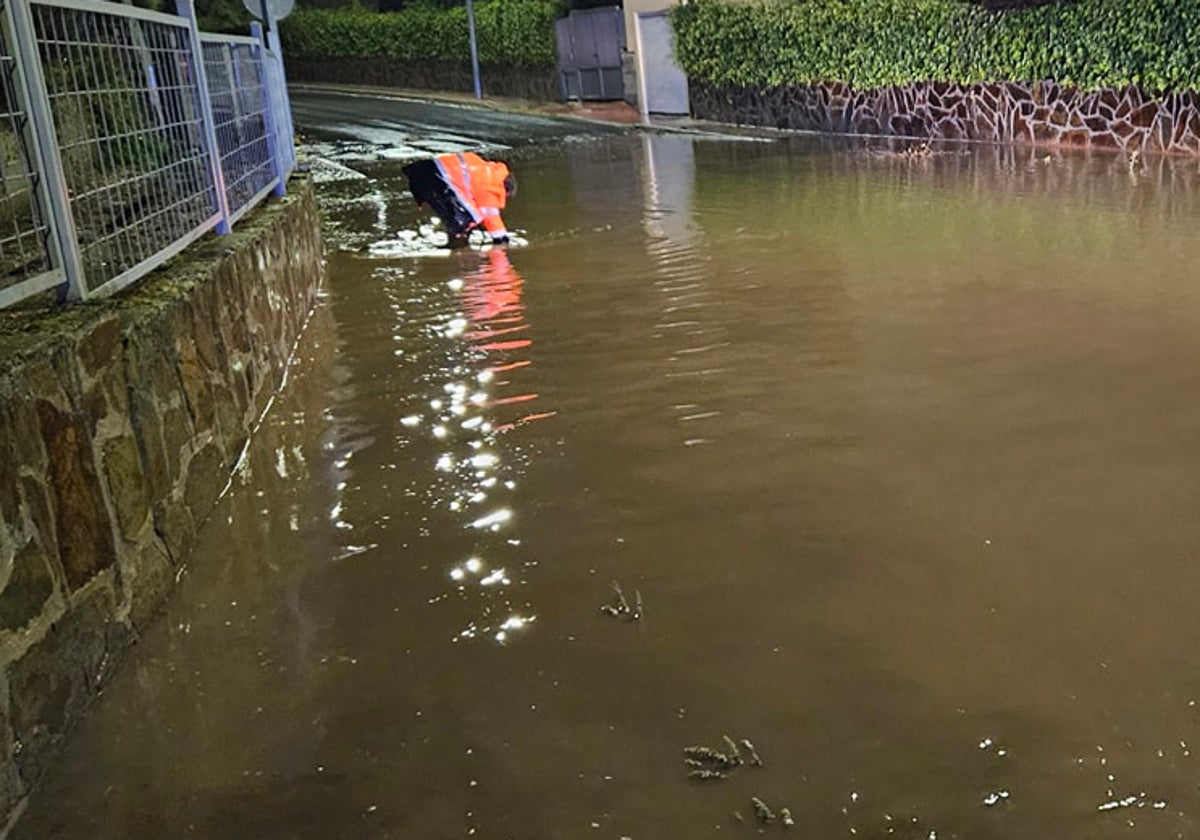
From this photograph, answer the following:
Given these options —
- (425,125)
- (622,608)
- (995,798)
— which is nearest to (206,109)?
(622,608)

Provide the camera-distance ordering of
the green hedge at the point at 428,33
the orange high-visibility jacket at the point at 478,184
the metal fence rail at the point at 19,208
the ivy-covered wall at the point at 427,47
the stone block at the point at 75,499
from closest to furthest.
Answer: the stone block at the point at 75,499 < the metal fence rail at the point at 19,208 < the orange high-visibility jacket at the point at 478,184 < the green hedge at the point at 428,33 < the ivy-covered wall at the point at 427,47

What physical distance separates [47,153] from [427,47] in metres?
31.9

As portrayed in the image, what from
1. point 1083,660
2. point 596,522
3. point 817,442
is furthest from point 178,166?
point 1083,660

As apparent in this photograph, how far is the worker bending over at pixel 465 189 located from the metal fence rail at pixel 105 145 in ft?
10.9

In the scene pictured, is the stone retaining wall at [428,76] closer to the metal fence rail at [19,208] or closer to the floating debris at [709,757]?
the metal fence rail at [19,208]

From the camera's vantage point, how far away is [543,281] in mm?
8336

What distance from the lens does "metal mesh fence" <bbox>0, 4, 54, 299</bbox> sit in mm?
3266

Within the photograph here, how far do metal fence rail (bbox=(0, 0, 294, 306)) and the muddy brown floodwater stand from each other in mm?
1029

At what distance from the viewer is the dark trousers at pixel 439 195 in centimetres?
989

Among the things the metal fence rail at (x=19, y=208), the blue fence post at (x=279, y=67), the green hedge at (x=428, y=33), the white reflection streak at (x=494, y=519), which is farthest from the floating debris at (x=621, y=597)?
the green hedge at (x=428, y=33)

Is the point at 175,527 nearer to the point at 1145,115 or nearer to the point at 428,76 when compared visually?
the point at 1145,115

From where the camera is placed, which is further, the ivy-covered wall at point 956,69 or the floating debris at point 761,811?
the ivy-covered wall at point 956,69

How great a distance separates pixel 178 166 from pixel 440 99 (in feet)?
86.5

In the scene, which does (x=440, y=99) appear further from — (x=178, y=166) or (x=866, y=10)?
(x=178, y=166)
